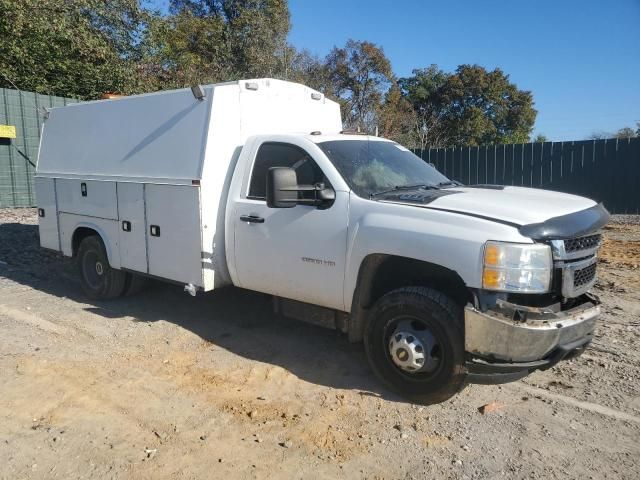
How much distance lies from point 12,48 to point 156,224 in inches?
544

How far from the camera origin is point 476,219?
3689mm

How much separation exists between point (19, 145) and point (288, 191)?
498 inches

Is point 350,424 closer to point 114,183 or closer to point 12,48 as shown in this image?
point 114,183

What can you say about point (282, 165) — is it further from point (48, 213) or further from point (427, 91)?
point (427, 91)

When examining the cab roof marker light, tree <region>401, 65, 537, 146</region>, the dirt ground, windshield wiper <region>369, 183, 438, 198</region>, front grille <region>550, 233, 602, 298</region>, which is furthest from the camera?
tree <region>401, 65, 537, 146</region>

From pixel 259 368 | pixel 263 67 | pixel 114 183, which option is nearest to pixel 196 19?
pixel 263 67

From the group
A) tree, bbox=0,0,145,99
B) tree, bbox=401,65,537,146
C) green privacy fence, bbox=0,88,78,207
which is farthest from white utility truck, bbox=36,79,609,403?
tree, bbox=401,65,537,146

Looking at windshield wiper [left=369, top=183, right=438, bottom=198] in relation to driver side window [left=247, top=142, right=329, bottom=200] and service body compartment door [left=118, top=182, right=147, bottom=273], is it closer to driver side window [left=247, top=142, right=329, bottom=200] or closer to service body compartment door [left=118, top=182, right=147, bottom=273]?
driver side window [left=247, top=142, right=329, bottom=200]

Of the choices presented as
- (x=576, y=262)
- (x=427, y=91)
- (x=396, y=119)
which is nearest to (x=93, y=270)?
(x=576, y=262)

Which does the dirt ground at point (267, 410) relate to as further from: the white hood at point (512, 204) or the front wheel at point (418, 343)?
the white hood at point (512, 204)

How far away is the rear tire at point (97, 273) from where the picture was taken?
663 centimetres

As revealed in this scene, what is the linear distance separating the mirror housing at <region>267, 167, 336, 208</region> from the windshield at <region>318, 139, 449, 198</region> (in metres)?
0.23

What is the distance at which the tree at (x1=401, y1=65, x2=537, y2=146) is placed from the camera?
36250 millimetres

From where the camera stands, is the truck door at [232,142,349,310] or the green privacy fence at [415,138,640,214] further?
the green privacy fence at [415,138,640,214]
